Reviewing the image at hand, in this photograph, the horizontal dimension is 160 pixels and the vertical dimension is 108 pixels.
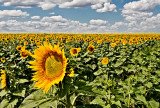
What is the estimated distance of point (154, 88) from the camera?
12.4ft

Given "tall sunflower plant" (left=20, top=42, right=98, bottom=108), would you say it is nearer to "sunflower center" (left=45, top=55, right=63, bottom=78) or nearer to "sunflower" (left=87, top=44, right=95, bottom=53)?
"sunflower center" (left=45, top=55, right=63, bottom=78)

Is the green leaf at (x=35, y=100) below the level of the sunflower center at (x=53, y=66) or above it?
below

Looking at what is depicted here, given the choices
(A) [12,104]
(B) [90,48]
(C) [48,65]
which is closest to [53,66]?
(C) [48,65]

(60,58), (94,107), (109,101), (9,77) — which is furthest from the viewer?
(9,77)

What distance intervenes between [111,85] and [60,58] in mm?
1708

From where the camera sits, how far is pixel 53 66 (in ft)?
5.07

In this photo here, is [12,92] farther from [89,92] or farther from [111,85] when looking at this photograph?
[89,92]

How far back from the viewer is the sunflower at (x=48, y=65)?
1476 millimetres

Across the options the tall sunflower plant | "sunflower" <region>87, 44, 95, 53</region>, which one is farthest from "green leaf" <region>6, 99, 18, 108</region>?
"sunflower" <region>87, 44, 95, 53</region>

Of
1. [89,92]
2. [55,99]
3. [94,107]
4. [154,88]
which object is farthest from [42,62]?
[154,88]

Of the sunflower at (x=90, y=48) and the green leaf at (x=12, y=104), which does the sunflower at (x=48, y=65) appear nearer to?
the green leaf at (x=12, y=104)

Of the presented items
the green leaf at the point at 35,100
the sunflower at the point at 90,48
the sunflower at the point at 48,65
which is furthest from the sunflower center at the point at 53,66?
the sunflower at the point at 90,48

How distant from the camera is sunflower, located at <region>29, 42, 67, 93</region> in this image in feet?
4.84

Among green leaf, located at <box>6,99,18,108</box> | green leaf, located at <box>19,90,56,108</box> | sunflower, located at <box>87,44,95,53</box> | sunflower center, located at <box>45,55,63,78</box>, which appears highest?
sunflower center, located at <box>45,55,63,78</box>
